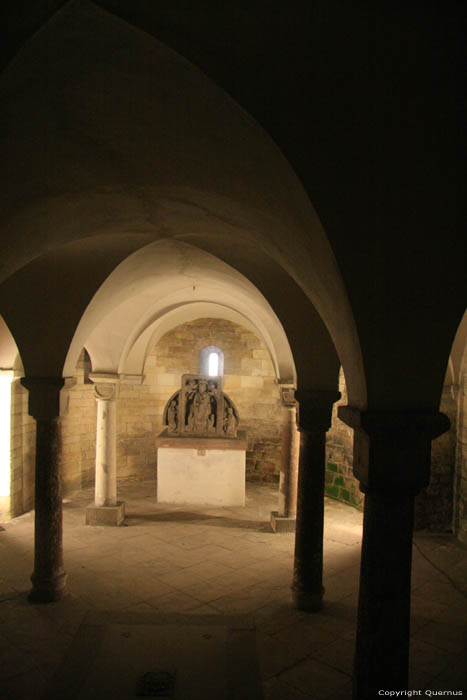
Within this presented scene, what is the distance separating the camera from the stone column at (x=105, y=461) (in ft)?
27.9

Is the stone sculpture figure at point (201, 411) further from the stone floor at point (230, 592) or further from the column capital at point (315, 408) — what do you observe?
the column capital at point (315, 408)

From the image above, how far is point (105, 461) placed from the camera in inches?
343

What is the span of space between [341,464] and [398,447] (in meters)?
8.29

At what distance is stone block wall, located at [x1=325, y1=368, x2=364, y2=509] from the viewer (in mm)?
10305

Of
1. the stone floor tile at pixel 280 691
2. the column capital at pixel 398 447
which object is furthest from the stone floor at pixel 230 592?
the column capital at pixel 398 447

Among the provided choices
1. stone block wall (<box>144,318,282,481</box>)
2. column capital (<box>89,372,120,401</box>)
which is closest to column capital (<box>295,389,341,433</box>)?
column capital (<box>89,372,120,401</box>)

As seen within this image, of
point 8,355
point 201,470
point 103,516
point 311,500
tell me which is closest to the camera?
point 311,500

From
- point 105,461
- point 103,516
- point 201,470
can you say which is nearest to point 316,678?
point 103,516

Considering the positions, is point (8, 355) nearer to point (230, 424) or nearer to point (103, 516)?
point (103, 516)

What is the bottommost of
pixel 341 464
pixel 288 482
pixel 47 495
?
pixel 341 464

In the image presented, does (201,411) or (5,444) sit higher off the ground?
(201,411)

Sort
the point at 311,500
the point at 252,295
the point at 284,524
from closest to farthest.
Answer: the point at 311,500 < the point at 252,295 < the point at 284,524

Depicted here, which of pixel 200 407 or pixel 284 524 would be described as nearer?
pixel 284 524

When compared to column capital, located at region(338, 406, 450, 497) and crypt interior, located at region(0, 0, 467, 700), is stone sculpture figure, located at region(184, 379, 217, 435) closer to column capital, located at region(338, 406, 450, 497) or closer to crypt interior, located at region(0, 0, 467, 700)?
crypt interior, located at region(0, 0, 467, 700)
